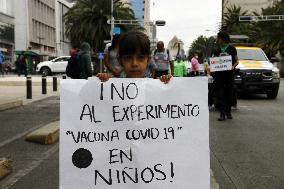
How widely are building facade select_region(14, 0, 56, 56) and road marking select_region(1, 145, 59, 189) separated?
55.8 meters

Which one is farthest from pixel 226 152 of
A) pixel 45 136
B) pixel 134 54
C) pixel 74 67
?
pixel 74 67

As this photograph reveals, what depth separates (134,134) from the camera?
3.52 m

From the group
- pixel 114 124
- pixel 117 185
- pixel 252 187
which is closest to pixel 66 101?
pixel 114 124

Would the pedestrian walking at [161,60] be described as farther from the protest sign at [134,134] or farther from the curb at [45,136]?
the protest sign at [134,134]

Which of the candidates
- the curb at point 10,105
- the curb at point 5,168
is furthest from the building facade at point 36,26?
the curb at point 5,168

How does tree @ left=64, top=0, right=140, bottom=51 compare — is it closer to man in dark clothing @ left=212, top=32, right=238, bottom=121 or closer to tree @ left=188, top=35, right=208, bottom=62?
tree @ left=188, top=35, right=208, bottom=62

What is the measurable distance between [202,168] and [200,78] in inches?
24.0

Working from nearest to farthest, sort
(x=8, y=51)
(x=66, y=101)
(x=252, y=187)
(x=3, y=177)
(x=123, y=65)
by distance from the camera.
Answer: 1. (x=66, y=101)
2. (x=123, y=65)
3. (x=252, y=187)
4. (x=3, y=177)
5. (x=8, y=51)

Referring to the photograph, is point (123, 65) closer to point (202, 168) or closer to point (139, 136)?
point (139, 136)

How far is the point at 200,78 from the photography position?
11.7 feet

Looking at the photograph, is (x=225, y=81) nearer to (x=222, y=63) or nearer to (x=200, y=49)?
(x=222, y=63)

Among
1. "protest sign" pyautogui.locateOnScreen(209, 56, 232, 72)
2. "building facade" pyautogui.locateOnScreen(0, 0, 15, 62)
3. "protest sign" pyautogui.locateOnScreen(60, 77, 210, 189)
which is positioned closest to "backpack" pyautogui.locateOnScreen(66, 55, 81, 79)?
"protest sign" pyautogui.locateOnScreen(209, 56, 232, 72)

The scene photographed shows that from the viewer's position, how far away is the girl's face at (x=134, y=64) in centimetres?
373

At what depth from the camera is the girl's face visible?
3727mm
